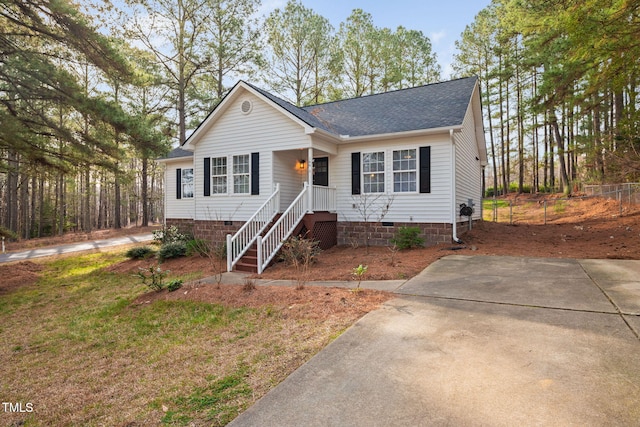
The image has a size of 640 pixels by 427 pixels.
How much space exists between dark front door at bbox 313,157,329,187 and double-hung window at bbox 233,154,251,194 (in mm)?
2447

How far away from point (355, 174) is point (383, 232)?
7.30 feet

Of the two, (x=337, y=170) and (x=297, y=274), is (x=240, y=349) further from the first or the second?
(x=337, y=170)

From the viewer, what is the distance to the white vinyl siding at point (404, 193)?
10.2 m

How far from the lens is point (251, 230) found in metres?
9.80

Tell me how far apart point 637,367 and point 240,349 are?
3.92 meters

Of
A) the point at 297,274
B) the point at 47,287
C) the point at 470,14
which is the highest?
the point at 470,14

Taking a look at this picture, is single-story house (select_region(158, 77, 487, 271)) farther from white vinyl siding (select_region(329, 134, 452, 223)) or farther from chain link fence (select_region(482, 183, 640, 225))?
chain link fence (select_region(482, 183, 640, 225))

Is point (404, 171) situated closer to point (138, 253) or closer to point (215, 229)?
point (215, 229)

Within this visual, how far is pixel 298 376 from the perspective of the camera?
300 centimetres

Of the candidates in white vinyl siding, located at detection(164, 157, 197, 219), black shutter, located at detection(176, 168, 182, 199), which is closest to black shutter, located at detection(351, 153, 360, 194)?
white vinyl siding, located at detection(164, 157, 197, 219)

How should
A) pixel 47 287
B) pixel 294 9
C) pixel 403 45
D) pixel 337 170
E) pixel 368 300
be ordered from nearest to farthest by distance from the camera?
pixel 368 300 < pixel 47 287 < pixel 337 170 < pixel 294 9 < pixel 403 45

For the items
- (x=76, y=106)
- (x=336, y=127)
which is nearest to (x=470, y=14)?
(x=336, y=127)

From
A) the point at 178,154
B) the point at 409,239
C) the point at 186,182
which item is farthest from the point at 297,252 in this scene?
the point at 178,154

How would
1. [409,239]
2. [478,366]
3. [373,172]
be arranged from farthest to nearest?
[373,172]
[409,239]
[478,366]
